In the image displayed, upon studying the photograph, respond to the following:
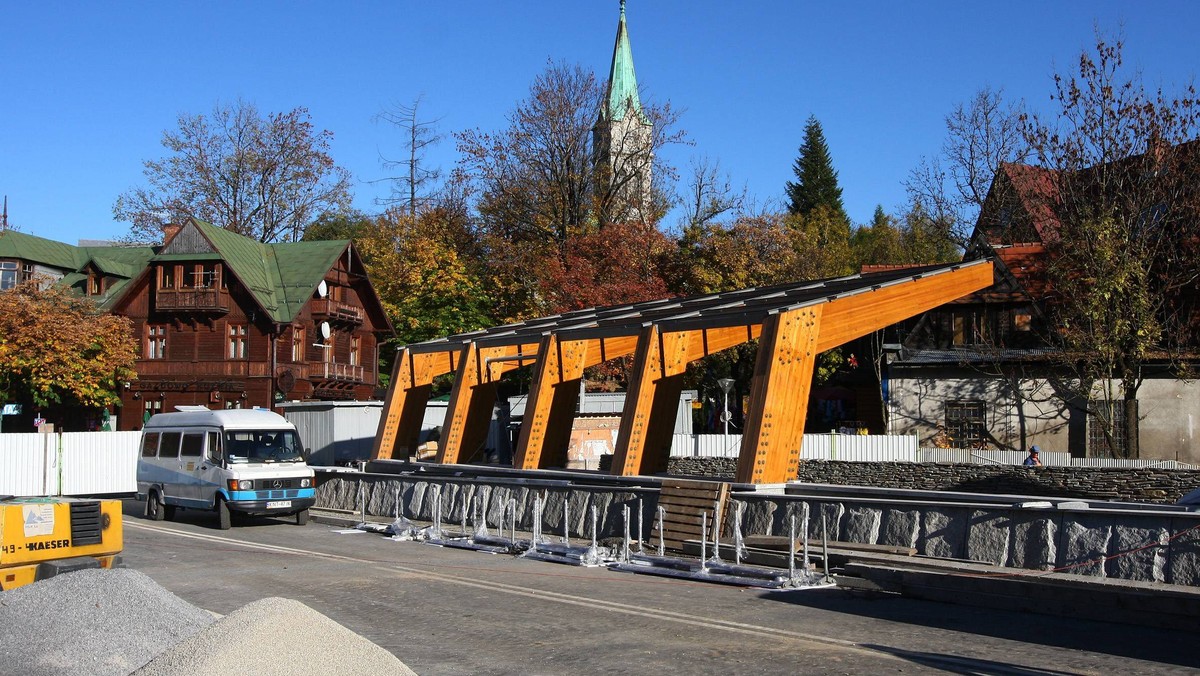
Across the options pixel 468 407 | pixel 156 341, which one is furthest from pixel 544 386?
pixel 156 341

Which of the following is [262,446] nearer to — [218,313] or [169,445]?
[169,445]

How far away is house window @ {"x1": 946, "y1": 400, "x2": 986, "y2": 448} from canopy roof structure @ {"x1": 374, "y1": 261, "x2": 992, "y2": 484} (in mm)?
18677

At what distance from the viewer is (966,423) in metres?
42.3

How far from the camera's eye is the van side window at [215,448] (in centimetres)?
2323

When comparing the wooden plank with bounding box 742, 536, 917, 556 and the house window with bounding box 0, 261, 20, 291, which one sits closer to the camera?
the wooden plank with bounding box 742, 536, 917, 556

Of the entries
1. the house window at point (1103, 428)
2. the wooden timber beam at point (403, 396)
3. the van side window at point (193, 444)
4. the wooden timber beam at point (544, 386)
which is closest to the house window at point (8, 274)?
the wooden timber beam at point (403, 396)

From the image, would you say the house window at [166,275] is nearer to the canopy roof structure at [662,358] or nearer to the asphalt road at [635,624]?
the canopy roof structure at [662,358]

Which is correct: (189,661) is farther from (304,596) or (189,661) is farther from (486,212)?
(486,212)

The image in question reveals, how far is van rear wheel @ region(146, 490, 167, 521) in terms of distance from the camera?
25366 millimetres

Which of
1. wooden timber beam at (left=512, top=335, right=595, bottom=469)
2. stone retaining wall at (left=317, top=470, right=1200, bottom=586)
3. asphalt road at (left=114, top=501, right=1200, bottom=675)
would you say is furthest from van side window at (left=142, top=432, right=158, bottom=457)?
wooden timber beam at (left=512, top=335, right=595, bottom=469)

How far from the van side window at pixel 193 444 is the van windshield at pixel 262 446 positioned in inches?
31.3

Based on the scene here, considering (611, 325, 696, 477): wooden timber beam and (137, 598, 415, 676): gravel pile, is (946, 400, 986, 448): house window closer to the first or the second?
(611, 325, 696, 477): wooden timber beam

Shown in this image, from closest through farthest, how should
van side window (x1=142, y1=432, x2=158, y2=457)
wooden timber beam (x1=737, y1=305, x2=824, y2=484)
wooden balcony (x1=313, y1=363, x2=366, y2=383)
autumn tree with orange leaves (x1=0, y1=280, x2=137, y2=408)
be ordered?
wooden timber beam (x1=737, y1=305, x2=824, y2=484)
van side window (x1=142, y1=432, x2=158, y2=457)
autumn tree with orange leaves (x1=0, y1=280, x2=137, y2=408)
wooden balcony (x1=313, y1=363, x2=366, y2=383)

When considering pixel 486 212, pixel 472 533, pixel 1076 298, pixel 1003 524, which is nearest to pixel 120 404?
pixel 486 212
